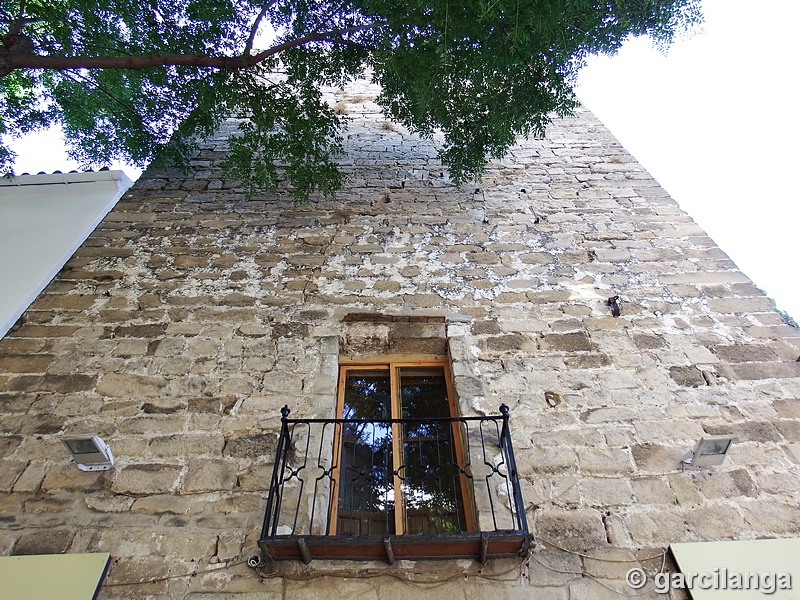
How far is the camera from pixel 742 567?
2115mm

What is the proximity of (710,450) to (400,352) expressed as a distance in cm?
175

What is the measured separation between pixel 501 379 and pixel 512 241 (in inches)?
56.0

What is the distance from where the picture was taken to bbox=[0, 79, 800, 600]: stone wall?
2.27 metres

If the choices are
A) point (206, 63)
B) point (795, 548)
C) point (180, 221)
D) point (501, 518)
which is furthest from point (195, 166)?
point (795, 548)

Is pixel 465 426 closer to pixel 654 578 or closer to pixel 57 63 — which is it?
pixel 654 578

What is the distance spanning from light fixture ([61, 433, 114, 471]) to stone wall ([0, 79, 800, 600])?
57 millimetres

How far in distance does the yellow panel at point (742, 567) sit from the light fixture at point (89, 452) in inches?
106

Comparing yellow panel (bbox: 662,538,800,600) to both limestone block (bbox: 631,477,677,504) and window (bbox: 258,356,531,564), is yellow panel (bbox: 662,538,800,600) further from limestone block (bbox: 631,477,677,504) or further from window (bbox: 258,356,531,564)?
window (bbox: 258,356,531,564)

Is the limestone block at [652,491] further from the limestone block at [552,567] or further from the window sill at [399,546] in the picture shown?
the window sill at [399,546]

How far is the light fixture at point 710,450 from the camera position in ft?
7.86

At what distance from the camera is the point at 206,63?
3.82m

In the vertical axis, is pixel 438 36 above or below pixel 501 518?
above

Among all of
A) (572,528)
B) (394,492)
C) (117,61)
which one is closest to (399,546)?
(394,492)

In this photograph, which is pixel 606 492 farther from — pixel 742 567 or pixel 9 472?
pixel 9 472
